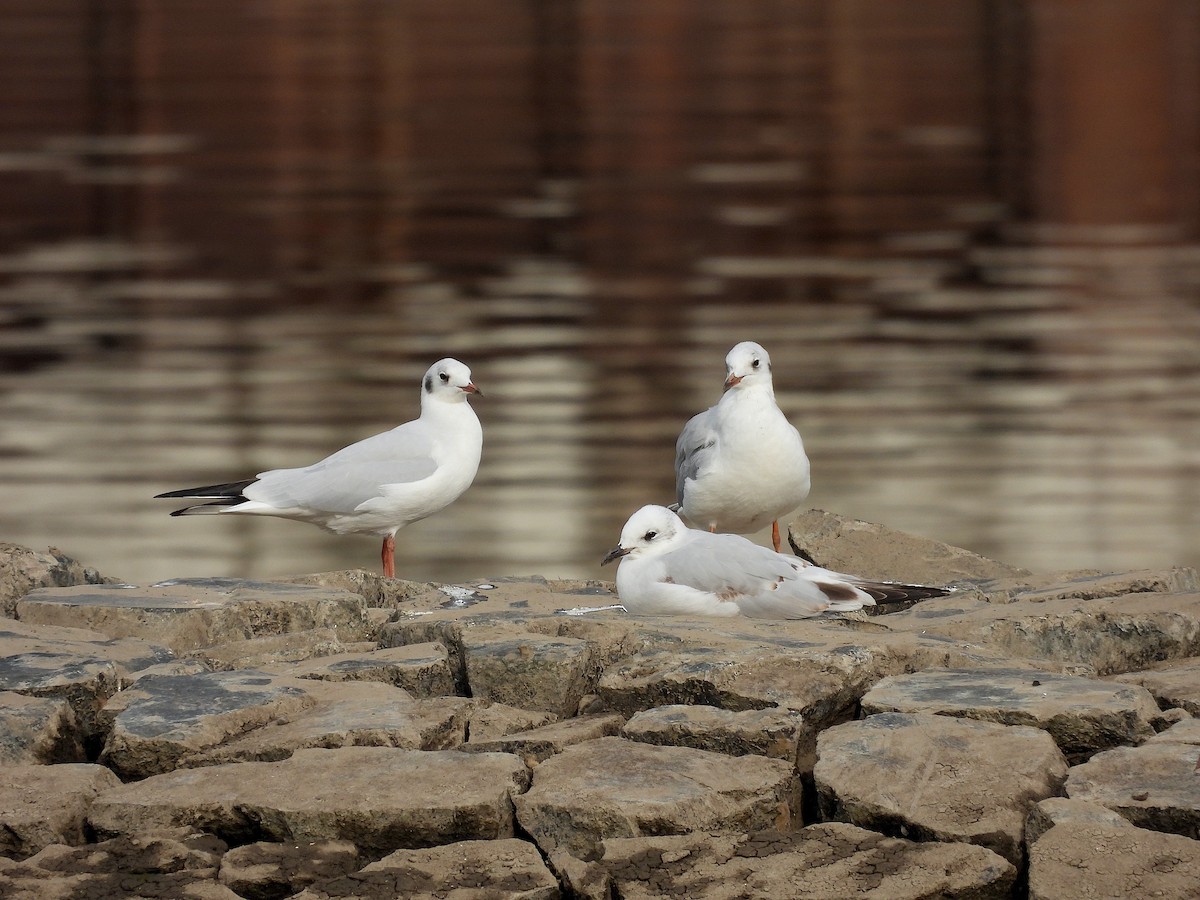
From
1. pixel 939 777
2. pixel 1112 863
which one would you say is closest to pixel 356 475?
pixel 939 777

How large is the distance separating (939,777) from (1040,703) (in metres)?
0.38

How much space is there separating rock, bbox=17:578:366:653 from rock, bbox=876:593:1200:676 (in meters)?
1.41

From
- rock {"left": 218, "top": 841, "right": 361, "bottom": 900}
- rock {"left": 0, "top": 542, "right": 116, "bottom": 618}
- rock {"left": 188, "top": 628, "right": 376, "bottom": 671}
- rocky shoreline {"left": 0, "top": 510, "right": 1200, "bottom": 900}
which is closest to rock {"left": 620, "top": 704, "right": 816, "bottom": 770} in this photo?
rocky shoreline {"left": 0, "top": 510, "right": 1200, "bottom": 900}

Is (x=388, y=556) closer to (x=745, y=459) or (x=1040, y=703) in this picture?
(x=745, y=459)

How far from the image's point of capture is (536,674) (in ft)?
11.8

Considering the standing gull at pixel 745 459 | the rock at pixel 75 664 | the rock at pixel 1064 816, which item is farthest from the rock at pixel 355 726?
the standing gull at pixel 745 459

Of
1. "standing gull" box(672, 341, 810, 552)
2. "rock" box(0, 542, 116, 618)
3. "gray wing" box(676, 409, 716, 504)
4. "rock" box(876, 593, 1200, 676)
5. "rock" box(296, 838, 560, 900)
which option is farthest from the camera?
"gray wing" box(676, 409, 716, 504)

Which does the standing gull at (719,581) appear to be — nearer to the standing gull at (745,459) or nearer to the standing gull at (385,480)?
the standing gull at (745,459)

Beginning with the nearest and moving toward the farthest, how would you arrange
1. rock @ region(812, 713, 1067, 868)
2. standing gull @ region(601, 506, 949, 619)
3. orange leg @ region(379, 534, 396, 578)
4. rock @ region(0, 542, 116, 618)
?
rock @ region(812, 713, 1067, 868) → standing gull @ region(601, 506, 949, 619) → rock @ region(0, 542, 116, 618) → orange leg @ region(379, 534, 396, 578)

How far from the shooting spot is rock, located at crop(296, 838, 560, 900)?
280 centimetres

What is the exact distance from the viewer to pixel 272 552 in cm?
918

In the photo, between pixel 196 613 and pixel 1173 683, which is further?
Answer: pixel 196 613

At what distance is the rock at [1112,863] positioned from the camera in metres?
2.68

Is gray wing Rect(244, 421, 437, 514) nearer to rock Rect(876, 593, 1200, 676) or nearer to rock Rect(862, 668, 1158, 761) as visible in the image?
rock Rect(876, 593, 1200, 676)
